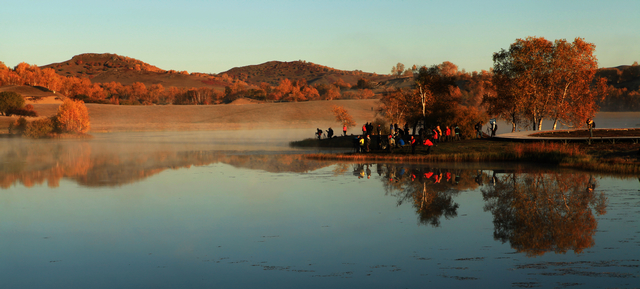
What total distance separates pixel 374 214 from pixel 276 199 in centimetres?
466

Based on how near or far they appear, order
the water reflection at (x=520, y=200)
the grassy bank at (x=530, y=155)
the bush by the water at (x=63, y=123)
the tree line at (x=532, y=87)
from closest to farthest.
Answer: the water reflection at (x=520, y=200), the grassy bank at (x=530, y=155), the tree line at (x=532, y=87), the bush by the water at (x=63, y=123)

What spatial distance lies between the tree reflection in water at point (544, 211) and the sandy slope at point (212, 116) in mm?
78155

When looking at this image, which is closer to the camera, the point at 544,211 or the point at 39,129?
the point at 544,211

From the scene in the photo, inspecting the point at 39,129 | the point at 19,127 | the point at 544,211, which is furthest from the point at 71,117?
the point at 544,211

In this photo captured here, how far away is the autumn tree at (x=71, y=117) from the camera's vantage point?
74750 millimetres

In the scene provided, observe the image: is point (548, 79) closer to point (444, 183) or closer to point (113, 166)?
point (444, 183)

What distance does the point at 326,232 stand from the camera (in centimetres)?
1338

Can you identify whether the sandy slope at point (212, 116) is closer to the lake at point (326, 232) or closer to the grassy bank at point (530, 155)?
the grassy bank at point (530, 155)

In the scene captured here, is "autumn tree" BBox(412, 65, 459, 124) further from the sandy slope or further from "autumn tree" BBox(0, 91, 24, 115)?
"autumn tree" BBox(0, 91, 24, 115)

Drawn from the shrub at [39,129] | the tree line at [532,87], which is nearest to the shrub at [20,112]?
the shrub at [39,129]

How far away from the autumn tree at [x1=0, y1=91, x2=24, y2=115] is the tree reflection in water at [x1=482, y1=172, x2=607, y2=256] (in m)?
105

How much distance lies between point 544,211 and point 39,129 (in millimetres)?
77555

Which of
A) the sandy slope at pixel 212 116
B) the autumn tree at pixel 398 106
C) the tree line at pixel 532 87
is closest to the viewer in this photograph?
the tree line at pixel 532 87

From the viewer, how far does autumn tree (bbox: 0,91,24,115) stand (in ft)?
325
